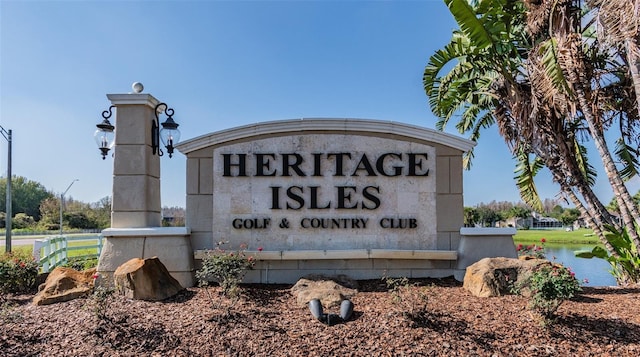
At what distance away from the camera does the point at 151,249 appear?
22.3 ft

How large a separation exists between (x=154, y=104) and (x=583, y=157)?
1078 cm

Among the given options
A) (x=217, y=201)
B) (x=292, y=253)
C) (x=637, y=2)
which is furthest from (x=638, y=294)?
(x=217, y=201)

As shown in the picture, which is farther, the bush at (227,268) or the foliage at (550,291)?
the bush at (227,268)

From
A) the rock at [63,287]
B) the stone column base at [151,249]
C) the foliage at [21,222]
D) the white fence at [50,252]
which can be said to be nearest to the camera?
the rock at [63,287]

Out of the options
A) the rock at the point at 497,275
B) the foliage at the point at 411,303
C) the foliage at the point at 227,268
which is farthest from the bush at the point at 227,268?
the rock at the point at 497,275

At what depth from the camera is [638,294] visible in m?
6.32

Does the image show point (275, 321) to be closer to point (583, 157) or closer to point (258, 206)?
point (258, 206)

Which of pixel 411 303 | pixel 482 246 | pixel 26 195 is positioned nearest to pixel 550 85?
pixel 482 246

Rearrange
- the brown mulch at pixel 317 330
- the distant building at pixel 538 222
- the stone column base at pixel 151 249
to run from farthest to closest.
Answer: the distant building at pixel 538 222 < the stone column base at pixel 151 249 < the brown mulch at pixel 317 330

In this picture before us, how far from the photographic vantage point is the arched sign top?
277 inches

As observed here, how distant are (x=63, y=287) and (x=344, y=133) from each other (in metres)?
5.42

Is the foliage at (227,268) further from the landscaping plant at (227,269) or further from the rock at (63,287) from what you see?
the rock at (63,287)

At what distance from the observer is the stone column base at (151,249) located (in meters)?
6.70

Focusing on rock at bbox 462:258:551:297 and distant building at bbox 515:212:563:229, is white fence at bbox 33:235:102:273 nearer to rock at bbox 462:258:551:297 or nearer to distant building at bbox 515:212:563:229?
rock at bbox 462:258:551:297
